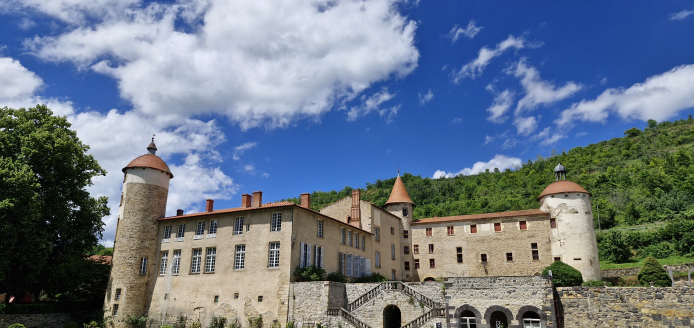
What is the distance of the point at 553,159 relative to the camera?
84.4 metres

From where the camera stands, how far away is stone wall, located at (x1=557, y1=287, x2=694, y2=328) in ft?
71.2

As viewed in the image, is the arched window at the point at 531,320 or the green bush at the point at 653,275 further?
the green bush at the point at 653,275

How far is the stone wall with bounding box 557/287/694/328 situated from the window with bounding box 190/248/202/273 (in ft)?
76.7

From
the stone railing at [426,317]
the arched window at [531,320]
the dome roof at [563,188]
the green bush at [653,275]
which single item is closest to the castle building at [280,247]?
the dome roof at [563,188]

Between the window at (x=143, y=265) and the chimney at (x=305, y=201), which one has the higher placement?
the chimney at (x=305, y=201)

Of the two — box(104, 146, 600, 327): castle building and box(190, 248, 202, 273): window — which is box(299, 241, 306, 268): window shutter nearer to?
box(104, 146, 600, 327): castle building

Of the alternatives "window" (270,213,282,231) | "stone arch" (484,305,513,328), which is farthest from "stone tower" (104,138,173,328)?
"stone arch" (484,305,513,328)

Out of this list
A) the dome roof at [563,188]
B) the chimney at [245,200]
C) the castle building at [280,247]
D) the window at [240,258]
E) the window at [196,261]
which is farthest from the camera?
the dome roof at [563,188]

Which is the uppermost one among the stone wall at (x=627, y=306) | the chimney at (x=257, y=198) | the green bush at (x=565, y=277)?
the chimney at (x=257, y=198)

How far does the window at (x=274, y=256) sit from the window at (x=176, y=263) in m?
8.30

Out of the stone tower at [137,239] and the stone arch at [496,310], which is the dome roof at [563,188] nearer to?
the stone arch at [496,310]

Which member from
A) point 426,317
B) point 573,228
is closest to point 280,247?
point 426,317

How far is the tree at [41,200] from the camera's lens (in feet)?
90.6

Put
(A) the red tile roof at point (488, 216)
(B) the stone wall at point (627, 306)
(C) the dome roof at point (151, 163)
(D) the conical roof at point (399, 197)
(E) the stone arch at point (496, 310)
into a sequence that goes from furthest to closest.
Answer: (D) the conical roof at point (399, 197) → (A) the red tile roof at point (488, 216) → (C) the dome roof at point (151, 163) → (E) the stone arch at point (496, 310) → (B) the stone wall at point (627, 306)
